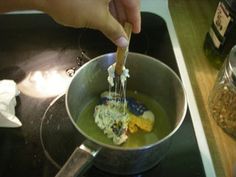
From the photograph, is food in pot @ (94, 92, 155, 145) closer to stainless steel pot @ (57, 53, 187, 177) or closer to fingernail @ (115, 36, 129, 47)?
stainless steel pot @ (57, 53, 187, 177)

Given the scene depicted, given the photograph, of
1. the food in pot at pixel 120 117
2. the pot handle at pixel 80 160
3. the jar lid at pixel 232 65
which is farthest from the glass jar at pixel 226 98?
the pot handle at pixel 80 160

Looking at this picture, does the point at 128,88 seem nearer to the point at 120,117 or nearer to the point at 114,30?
the point at 120,117

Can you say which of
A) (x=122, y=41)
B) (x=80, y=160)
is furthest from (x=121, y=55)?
(x=80, y=160)

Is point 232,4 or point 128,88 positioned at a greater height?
point 232,4

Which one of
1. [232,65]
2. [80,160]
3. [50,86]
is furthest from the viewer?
[50,86]

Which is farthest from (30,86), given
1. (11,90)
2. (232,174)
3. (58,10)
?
(232,174)

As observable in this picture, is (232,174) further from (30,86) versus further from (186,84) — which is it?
(30,86)
